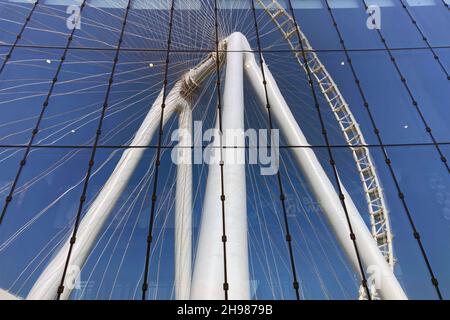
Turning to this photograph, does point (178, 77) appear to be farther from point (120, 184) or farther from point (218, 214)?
point (218, 214)

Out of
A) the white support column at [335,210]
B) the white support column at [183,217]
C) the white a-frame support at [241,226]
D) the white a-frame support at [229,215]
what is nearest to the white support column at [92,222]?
the white a-frame support at [229,215]

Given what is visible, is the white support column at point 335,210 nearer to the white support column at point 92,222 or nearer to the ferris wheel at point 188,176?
the ferris wheel at point 188,176

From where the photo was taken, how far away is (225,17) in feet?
35.3

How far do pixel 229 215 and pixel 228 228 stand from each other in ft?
0.85

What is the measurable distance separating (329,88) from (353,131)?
269 centimetres

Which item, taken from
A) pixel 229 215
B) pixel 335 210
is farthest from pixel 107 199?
pixel 335 210

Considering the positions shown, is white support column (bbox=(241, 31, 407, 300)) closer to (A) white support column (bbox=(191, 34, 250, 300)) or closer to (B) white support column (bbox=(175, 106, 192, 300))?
(A) white support column (bbox=(191, 34, 250, 300))

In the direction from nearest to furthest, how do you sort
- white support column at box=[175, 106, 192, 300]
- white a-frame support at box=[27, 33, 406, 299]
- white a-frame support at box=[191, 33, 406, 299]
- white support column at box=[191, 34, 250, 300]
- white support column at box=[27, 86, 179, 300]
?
white support column at box=[191, 34, 250, 300] → white a-frame support at box=[191, 33, 406, 299] → white a-frame support at box=[27, 33, 406, 299] → white support column at box=[27, 86, 179, 300] → white support column at box=[175, 106, 192, 300]

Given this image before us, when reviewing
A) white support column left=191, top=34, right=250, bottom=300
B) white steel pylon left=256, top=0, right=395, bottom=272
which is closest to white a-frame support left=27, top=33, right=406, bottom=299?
white support column left=191, top=34, right=250, bottom=300

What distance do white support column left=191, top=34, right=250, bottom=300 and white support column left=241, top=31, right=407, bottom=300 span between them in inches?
52.7

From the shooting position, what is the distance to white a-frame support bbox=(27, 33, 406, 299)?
5.42 meters

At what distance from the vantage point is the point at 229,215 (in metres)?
5.95

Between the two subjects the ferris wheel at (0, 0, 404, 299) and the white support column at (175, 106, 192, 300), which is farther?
the white support column at (175, 106, 192, 300)

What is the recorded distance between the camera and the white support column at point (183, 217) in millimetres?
8703
